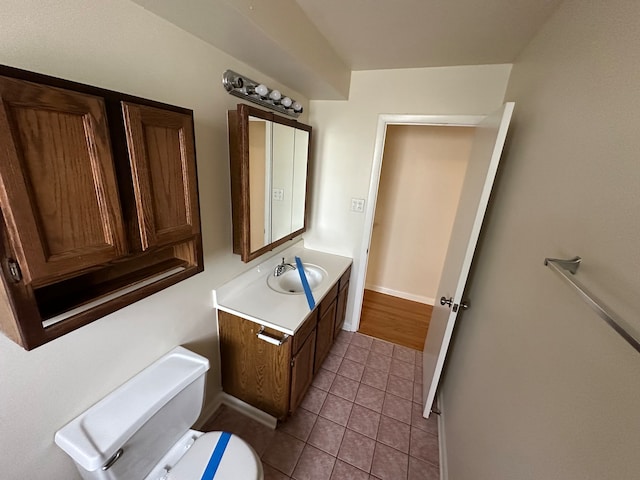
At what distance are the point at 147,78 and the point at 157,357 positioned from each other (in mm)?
1147

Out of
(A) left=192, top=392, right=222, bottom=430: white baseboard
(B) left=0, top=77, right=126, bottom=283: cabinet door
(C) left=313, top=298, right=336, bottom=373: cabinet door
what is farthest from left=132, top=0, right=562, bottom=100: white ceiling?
(A) left=192, top=392, right=222, bottom=430: white baseboard

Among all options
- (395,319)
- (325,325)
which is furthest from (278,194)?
(395,319)

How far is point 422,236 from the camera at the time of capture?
2988 millimetres

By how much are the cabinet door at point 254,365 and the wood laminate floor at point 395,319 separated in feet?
4.15

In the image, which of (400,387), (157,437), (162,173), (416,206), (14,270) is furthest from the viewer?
(416,206)

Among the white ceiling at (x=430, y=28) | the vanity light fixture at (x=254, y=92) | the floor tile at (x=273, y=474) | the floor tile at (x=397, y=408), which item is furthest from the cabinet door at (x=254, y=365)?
the white ceiling at (x=430, y=28)

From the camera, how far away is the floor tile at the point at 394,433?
1.56m

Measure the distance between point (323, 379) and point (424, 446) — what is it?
2.50 feet

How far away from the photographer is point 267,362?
144 centimetres

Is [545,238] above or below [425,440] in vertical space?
above

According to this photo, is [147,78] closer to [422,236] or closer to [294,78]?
[294,78]

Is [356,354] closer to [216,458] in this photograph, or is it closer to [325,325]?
[325,325]

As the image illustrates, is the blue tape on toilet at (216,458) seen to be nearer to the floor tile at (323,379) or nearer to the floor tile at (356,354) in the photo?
the floor tile at (323,379)

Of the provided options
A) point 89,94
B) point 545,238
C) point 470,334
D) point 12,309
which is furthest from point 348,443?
point 89,94
